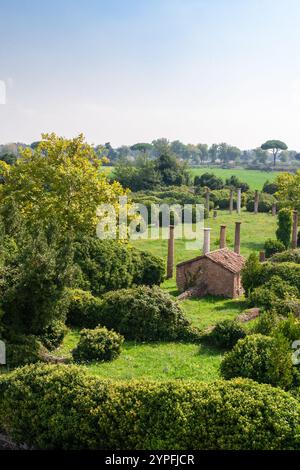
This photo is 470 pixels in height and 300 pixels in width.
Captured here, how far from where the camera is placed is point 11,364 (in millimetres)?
14789

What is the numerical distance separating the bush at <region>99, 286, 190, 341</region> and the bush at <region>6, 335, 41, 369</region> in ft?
11.6

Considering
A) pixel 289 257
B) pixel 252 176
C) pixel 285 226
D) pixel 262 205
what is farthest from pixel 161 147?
pixel 289 257

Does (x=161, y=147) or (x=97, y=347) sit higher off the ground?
(x=161, y=147)

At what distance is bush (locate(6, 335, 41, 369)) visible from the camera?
14852 mm

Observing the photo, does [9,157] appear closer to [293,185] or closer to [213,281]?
[293,185]

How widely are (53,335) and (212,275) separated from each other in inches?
379

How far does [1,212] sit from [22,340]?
19.6 ft

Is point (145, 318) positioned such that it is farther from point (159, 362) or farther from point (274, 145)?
point (274, 145)

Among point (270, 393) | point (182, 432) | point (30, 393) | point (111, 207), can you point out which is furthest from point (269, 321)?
point (111, 207)

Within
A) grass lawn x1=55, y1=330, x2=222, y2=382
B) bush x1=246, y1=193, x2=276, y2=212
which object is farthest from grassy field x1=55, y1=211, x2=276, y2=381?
bush x1=246, y1=193, x2=276, y2=212

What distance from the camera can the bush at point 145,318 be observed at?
18.1 m

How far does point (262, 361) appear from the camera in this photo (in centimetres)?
1252

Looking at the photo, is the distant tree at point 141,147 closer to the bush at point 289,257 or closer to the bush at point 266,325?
the bush at point 289,257

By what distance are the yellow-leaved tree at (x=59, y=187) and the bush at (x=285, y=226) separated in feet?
52.7
